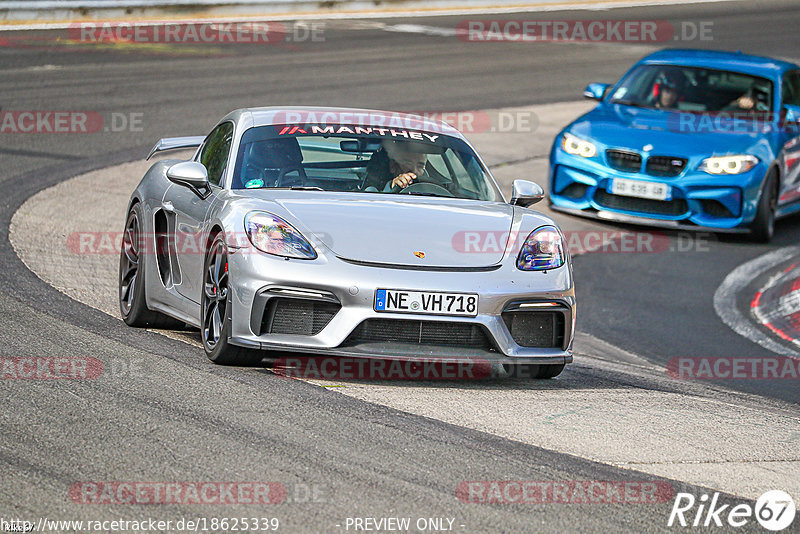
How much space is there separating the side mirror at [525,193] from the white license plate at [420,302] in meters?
1.28

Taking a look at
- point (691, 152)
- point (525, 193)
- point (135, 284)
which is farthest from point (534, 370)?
point (691, 152)

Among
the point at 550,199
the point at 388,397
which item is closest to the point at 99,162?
the point at 550,199

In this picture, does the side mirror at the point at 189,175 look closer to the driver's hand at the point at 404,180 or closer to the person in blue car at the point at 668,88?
the driver's hand at the point at 404,180

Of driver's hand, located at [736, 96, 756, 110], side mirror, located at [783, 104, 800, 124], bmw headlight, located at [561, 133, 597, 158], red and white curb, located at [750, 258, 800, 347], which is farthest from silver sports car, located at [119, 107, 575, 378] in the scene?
side mirror, located at [783, 104, 800, 124]

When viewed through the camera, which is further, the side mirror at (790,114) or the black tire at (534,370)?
the side mirror at (790,114)

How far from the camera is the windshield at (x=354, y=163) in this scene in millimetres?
7293

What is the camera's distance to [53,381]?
587 centimetres

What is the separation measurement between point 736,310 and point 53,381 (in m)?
6.43

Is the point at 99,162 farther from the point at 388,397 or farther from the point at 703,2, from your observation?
the point at 703,2

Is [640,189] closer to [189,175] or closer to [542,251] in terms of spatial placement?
[542,251]

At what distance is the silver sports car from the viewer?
625cm

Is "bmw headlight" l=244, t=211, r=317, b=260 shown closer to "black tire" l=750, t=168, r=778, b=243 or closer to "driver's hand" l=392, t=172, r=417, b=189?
"driver's hand" l=392, t=172, r=417, b=189

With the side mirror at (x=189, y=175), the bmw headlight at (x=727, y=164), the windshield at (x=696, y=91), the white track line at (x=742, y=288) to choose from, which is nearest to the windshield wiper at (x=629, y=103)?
the windshield at (x=696, y=91)

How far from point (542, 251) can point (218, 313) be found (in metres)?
1.66
